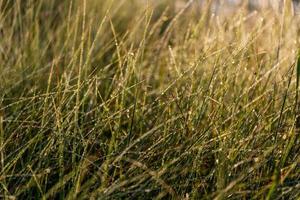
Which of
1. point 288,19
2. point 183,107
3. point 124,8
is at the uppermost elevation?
point 288,19

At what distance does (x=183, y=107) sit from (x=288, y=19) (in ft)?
2.16

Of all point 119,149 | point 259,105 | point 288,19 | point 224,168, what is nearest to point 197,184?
point 224,168

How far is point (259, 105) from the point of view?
154 cm

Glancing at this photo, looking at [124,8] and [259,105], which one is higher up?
[259,105]

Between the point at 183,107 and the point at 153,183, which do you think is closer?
the point at 153,183

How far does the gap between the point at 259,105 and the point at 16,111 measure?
0.69 metres

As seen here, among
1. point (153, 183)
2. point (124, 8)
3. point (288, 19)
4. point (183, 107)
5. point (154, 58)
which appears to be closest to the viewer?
point (153, 183)

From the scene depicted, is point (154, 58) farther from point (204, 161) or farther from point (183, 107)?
point (204, 161)

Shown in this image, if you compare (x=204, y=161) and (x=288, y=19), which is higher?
(x=288, y=19)

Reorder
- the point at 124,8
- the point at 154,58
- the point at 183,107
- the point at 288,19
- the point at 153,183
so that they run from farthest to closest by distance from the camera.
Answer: the point at 124,8, the point at 154,58, the point at 288,19, the point at 183,107, the point at 153,183

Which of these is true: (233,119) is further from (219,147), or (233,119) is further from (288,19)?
(288,19)

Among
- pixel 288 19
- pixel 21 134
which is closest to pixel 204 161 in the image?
pixel 21 134

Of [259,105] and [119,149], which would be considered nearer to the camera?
[119,149]

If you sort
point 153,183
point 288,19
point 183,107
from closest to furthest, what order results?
Answer: point 153,183 < point 183,107 < point 288,19
